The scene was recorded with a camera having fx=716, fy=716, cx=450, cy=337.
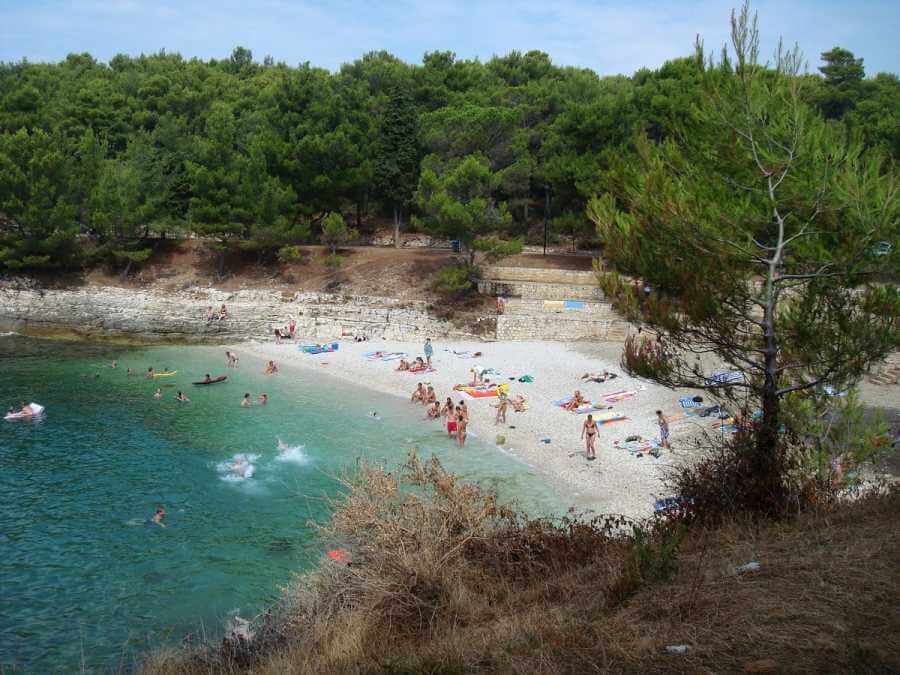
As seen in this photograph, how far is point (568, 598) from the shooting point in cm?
838

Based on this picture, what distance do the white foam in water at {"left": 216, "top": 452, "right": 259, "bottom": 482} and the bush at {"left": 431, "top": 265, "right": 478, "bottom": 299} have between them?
57.7ft

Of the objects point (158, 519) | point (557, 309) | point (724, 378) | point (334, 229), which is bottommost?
point (158, 519)

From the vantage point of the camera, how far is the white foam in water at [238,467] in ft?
61.0

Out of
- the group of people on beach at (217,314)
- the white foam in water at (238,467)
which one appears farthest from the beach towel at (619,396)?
the group of people on beach at (217,314)

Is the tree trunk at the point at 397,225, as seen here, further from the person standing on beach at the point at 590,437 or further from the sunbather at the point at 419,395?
the person standing on beach at the point at 590,437

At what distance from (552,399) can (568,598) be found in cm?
1620

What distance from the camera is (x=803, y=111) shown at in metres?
9.95

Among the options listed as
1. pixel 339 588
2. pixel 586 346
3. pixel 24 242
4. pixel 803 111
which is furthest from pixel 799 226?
pixel 24 242

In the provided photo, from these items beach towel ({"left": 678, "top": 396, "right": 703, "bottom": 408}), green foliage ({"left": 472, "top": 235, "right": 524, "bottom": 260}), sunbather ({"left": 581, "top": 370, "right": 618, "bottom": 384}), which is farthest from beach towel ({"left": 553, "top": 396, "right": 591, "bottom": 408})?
green foliage ({"left": 472, "top": 235, "right": 524, "bottom": 260})

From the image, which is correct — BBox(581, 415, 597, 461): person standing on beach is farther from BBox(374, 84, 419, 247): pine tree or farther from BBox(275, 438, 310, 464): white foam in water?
BBox(374, 84, 419, 247): pine tree

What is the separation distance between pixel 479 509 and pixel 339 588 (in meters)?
2.16

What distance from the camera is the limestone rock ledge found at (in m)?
35.8

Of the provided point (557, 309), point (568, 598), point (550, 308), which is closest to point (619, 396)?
point (557, 309)

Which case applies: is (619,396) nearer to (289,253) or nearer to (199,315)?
(289,253)
